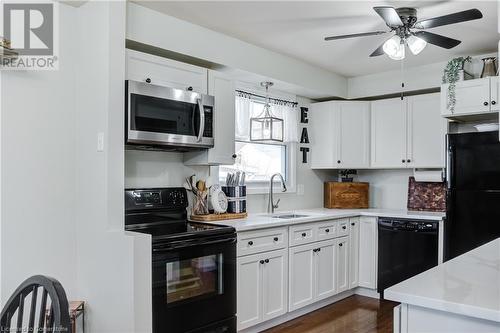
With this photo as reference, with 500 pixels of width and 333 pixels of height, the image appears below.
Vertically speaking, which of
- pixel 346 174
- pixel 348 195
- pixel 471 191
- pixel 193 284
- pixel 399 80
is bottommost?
pixel 193 284

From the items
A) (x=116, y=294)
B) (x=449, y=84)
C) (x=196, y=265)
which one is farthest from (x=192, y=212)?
(x=449, y=84)

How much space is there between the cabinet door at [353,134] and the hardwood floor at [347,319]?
4.78 ft

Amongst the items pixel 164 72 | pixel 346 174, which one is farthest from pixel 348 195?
pixel 164 72

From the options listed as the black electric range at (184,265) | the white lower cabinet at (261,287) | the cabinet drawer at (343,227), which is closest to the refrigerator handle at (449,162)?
the cabinet drawer at (343,227)

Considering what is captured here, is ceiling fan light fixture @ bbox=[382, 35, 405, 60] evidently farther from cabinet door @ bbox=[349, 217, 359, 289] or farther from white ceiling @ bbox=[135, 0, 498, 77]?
cabinet door @ bbox=[349, 217, 359, 289]

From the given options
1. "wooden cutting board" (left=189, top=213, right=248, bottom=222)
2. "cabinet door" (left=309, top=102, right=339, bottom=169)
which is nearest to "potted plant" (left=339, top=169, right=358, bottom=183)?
"cabinet door" (left=309, top=102, right=339, bottom=169)

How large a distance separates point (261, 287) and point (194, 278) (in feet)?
2.45

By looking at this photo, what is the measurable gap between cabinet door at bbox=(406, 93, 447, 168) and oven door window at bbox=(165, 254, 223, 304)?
2.52 meters

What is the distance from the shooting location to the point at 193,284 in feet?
8.63

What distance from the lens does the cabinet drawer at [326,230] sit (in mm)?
3789

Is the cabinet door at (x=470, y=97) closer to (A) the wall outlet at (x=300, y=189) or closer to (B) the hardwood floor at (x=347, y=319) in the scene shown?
(A) the wall outlet at (x=300, y=189)

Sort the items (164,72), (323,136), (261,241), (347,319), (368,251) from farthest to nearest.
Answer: (323,136) → (368,251) → (347,319) → (261,241) → (164,72)

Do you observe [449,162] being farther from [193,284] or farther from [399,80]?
[193,284]

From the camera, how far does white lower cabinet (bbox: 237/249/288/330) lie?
305cm
